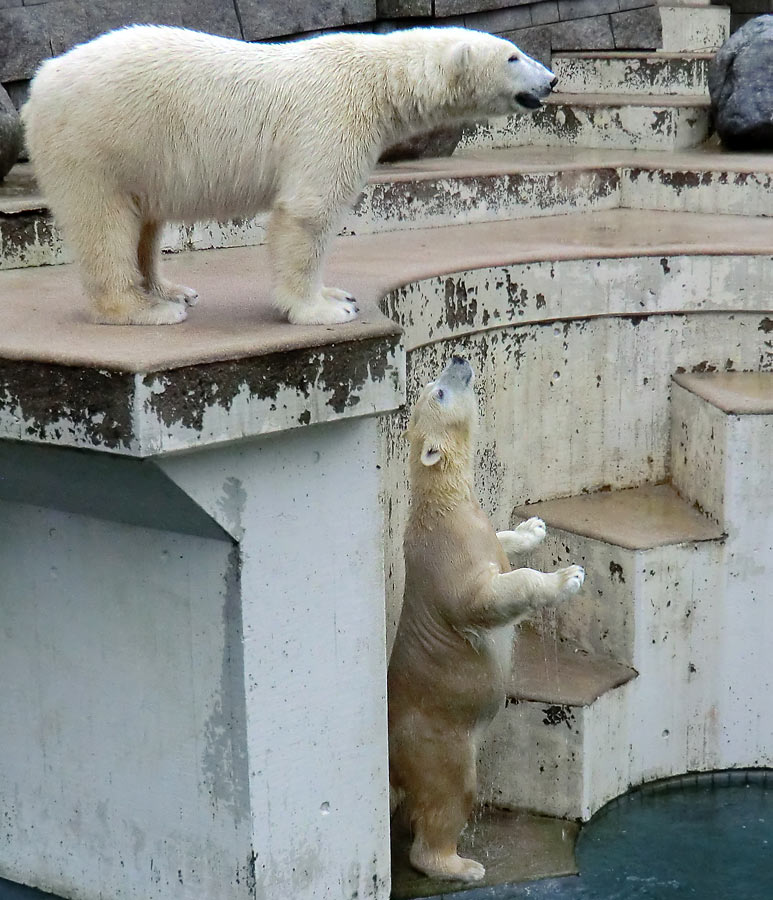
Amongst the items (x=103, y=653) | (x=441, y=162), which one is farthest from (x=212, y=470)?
(x=441, y=162)

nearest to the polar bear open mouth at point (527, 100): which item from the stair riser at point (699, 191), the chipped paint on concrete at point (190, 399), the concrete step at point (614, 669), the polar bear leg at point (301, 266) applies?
the polar bear leg at point (301, 266)

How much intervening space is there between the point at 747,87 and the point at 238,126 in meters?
4.36

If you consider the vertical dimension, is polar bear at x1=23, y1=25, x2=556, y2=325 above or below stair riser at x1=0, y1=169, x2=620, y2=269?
above

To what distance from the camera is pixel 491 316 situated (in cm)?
453

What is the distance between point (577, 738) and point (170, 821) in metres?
1.35

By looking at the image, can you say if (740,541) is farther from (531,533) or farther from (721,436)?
(531,533)

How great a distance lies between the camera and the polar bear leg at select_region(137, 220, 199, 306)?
3.48m

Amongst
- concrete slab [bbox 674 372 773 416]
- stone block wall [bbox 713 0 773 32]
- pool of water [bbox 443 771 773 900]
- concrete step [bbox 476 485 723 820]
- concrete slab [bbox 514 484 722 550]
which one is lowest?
pool of water [bbox 443 771 773 900]

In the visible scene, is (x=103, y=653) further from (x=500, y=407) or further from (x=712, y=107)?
(x=712, y=107)

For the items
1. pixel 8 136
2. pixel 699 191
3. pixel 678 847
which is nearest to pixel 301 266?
pixel 678 847

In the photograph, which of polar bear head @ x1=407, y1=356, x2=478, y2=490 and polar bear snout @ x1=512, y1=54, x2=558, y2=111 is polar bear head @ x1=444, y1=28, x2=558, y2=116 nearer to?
polar bear snout @ x1=512, y1=54, x2=558, y2=111

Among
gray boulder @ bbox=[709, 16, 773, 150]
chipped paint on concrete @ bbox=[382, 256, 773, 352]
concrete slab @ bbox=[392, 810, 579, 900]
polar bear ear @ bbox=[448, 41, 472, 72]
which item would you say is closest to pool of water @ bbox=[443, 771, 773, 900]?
concrete slab @ bbox=[392, 810, 579, 900]

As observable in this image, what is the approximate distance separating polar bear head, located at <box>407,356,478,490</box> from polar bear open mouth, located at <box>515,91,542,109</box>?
68 centimetres

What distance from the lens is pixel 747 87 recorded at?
22.4ft
